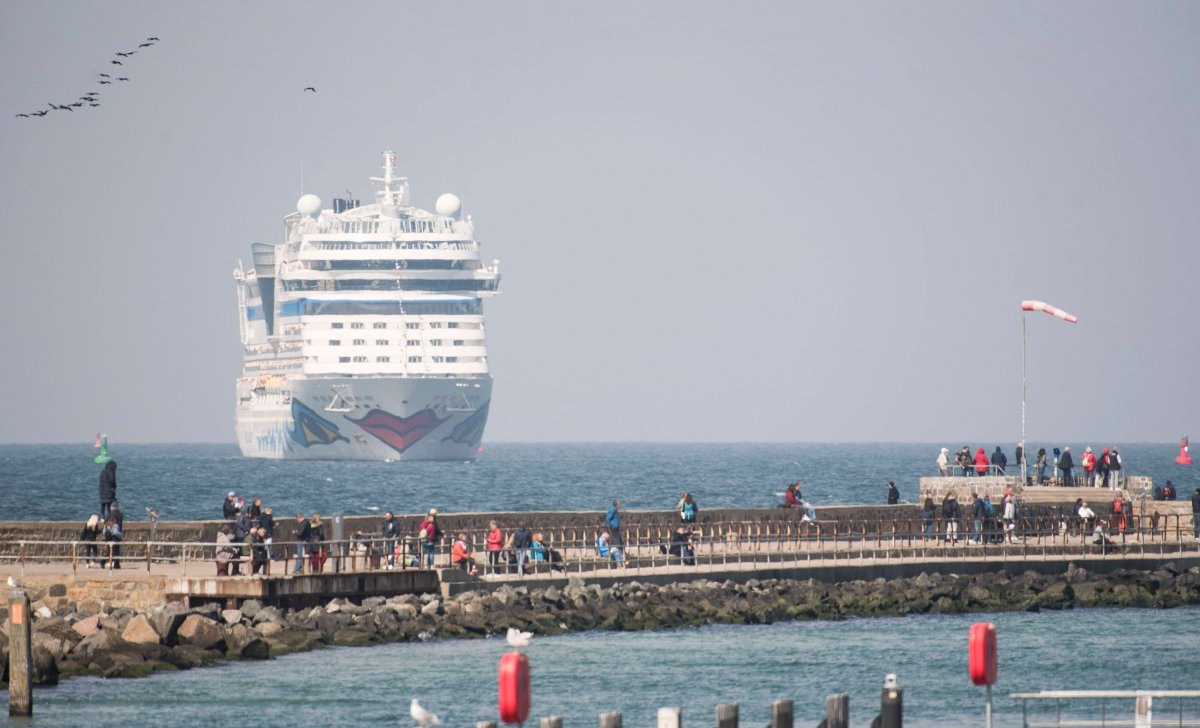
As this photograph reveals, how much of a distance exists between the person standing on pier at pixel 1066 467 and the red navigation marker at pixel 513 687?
31.9m

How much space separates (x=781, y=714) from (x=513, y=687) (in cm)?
293

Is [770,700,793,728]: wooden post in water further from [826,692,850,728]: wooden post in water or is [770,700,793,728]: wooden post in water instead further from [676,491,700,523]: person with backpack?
[676,491,700,523]: person with backpack

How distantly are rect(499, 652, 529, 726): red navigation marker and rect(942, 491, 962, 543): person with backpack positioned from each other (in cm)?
2530

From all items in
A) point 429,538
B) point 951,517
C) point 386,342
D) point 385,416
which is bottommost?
point 429,538

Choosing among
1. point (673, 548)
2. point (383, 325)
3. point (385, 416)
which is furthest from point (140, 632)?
point (383, 325)

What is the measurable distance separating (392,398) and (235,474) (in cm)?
1144

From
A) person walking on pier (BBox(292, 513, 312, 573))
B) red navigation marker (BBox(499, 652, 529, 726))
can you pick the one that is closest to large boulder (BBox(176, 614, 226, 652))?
person walking on pier (BBox(292, 513, 312, 573))

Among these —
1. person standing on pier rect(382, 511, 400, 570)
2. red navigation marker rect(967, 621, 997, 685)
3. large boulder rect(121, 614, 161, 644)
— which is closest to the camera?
red navigation marker rect(967, 621, 997, 685)

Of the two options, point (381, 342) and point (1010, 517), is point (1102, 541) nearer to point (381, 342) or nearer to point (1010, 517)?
point (1010, 517)

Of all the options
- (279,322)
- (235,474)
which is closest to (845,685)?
(235,474)

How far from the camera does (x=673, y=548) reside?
125ft

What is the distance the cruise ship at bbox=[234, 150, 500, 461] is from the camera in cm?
12200

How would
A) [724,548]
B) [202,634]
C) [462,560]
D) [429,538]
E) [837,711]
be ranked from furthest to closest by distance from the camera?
[724,548] < [462,560] < [429,538] < [202,634] < [837,711]

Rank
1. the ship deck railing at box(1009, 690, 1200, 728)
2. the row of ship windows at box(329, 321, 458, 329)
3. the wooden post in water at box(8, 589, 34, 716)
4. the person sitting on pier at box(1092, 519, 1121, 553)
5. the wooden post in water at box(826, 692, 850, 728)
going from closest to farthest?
the wooden post in water at box(826, 692, 850, 728) → the ship deck railing at box(1009, 690, 1200, 728) → the wooden post in water at box(8, 589, 34, 716) → the person sitting on pier at box(1092, 519, 1121, 553) → the row of ship windows at box(329, 321, 458, 329)
